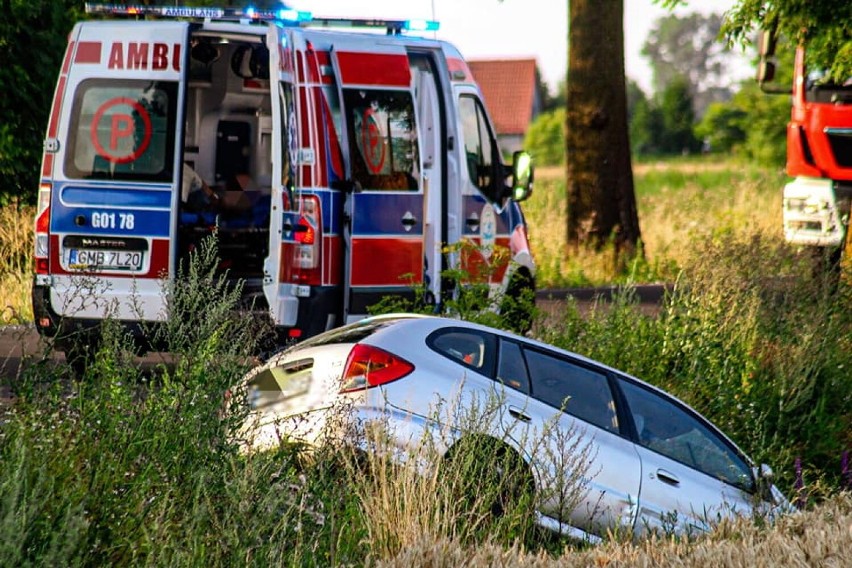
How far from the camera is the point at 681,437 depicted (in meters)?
8.23

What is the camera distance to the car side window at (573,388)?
779cm

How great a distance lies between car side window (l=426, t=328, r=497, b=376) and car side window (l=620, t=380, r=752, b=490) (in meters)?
0.86

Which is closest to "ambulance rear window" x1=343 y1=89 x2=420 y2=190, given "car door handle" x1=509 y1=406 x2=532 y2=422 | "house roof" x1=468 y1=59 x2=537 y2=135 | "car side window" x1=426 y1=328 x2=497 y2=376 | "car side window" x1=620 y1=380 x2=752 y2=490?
"car side window" x1=426 y1=328 x2=497 y2=376

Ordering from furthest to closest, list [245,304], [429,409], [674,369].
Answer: [674,369], [245,304], [429,409]

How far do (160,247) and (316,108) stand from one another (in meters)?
1.53

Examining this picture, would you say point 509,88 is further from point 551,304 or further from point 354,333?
point 354,333

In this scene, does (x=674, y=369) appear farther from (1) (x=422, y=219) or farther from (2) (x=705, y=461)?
(2) (x=705, y=461)

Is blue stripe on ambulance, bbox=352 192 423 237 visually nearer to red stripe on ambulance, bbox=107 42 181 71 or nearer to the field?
red stripe on ambulance, bbox=107 42 181 71

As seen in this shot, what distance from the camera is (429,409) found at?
23.3 feet

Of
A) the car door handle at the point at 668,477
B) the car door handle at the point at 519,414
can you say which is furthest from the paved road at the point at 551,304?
the car door handle at the point at 668,477

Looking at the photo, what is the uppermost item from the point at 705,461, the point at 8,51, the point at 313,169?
the point at 8,51

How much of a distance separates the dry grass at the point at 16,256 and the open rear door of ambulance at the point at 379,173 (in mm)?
4375

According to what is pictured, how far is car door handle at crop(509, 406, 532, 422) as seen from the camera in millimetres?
7397

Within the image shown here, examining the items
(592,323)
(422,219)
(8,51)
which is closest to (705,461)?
(592,323)
